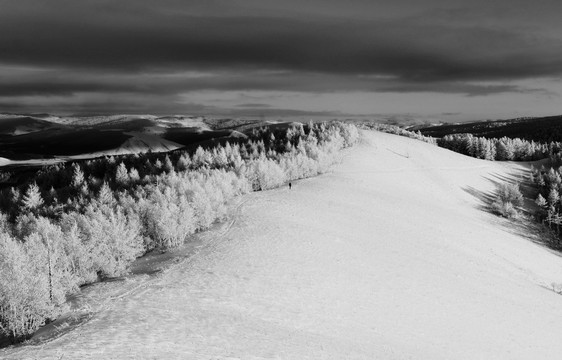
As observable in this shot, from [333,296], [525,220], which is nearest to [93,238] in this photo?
[333,296]

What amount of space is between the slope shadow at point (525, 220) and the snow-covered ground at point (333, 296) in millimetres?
15470

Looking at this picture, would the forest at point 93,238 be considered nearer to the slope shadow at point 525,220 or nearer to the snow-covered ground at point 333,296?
the snow-covered ground at point 333,296

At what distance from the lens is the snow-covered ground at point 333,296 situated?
14.7 m

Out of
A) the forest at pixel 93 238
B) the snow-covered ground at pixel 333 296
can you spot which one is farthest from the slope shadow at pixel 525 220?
the forest at pixel 93 238

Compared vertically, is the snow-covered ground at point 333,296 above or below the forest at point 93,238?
below

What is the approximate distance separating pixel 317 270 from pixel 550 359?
12.2 meters

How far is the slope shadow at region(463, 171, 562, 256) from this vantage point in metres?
59.2

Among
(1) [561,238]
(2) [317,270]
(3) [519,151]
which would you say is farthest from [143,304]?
(3) [519,151]

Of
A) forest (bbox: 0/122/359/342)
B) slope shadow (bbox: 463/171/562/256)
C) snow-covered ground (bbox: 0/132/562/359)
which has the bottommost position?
slope shadow (bbox: 463/171/562/256)

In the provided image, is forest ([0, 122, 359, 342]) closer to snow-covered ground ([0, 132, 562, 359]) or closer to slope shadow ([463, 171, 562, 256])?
snow-covered ground ([0, 132, 562, 359])

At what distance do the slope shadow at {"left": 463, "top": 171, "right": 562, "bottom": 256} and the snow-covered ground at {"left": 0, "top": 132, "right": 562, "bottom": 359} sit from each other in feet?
50.8

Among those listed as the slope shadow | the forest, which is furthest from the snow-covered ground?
the slope shadow

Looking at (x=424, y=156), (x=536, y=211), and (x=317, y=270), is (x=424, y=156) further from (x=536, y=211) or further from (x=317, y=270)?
(x=317, y=270)

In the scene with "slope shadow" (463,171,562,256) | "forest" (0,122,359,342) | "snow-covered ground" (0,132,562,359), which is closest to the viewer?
"snow-covered ground" (0,132,562,359)
